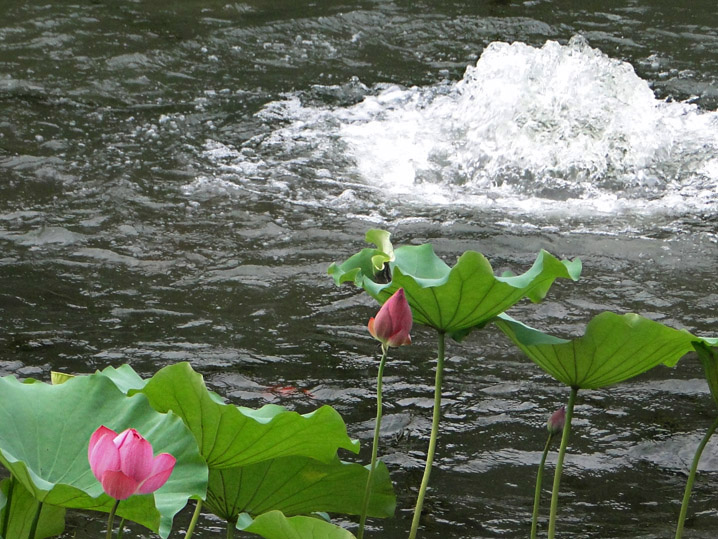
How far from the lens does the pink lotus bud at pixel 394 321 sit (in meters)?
1.70

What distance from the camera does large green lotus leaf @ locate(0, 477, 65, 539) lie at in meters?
1.66

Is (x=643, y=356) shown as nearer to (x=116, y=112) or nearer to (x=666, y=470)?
(x=666, y=470)

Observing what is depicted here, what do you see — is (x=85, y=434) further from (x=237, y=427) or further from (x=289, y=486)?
(x=289, y=486)

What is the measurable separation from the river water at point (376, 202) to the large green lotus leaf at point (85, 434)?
1097mm

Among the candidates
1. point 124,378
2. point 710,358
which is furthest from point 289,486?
point 710,358

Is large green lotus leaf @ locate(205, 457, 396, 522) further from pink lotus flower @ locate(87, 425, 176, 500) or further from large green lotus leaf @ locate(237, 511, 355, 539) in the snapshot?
pink lotus flower @ locate(87, 425, 176, 500)

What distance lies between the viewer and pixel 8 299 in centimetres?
417

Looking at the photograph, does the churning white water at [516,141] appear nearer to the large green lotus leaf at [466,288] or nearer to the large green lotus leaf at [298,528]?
the large green lotus leaf at [466,288]

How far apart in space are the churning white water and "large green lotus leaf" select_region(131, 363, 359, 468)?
3773 millimetres

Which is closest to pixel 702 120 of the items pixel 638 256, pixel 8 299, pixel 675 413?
pixel 638 256

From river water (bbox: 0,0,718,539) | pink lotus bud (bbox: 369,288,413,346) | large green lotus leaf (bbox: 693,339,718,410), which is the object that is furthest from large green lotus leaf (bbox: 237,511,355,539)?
river water (bbox: 0,0,718,539)

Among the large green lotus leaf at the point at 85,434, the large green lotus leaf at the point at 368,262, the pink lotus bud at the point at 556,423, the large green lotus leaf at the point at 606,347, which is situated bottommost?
the pink lotus bud at the point at 556,423

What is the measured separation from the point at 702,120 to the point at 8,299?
471 centimetres

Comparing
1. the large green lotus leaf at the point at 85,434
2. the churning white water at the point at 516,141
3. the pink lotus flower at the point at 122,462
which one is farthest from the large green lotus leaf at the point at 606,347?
the churning white water at the point at 516,141
